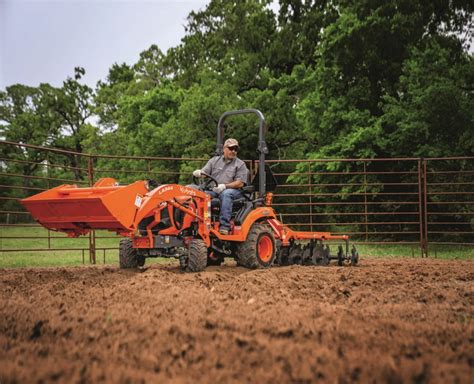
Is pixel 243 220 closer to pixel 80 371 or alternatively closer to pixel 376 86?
pixel 80 371

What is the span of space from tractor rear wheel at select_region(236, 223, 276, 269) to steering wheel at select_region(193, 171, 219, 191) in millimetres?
872

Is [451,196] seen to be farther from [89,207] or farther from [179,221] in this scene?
[89,207]

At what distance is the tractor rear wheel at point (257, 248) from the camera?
27.2ft

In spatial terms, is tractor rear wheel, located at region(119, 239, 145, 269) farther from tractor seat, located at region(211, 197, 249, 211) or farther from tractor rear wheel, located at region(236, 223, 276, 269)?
tractor rear wheel, located at region(236, 223, 276, 269)

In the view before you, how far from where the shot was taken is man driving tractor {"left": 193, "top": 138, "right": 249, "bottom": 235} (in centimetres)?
800

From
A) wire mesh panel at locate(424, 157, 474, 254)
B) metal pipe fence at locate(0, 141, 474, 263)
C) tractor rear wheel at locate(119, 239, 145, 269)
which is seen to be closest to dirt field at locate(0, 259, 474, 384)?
tractor rear wheel at locate(119, 239, 145, 269)

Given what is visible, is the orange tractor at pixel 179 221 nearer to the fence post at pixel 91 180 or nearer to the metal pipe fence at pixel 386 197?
the fence post at pixel 91 180

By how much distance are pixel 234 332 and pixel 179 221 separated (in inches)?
155

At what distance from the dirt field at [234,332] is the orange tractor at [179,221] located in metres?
0.94

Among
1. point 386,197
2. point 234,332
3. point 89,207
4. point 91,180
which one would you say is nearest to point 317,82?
point 386,197

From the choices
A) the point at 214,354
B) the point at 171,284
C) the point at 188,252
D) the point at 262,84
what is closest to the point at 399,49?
the point at 262,84

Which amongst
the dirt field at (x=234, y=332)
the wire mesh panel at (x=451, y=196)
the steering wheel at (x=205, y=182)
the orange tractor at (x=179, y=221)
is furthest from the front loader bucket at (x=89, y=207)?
the wire mesh panel at (x=451, y=196)

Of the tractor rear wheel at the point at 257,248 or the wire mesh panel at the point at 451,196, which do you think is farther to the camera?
the wire mesh panel at the point at 451,196

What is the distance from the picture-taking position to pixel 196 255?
739 centimetres
